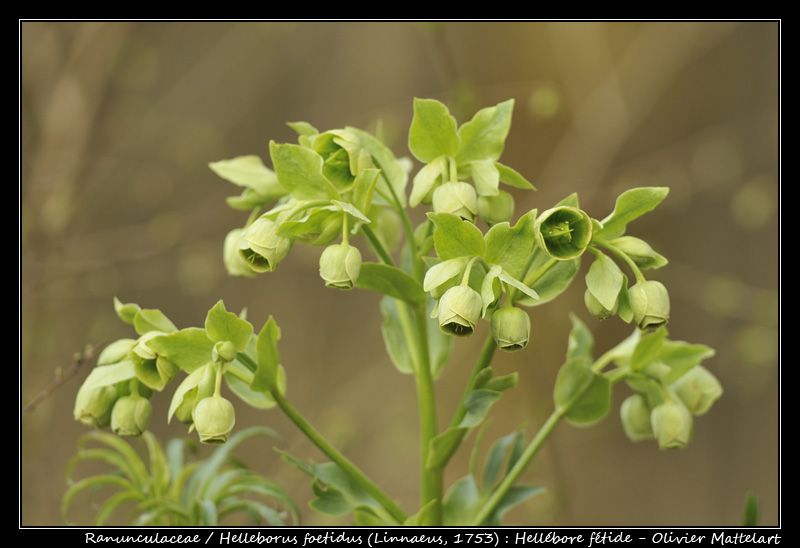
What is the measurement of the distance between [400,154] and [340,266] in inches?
61.6

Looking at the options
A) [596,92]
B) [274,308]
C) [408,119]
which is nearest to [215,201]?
[274,308]

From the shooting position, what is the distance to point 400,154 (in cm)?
210

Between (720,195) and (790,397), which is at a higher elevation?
(720,195)

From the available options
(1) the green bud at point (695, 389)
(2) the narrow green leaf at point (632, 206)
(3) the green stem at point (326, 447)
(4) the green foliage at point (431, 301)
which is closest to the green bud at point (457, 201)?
(4) the green foliage at point (431, 301)

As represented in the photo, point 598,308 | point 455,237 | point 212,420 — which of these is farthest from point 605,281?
point 212,420

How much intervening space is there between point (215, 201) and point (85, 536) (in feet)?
4.60

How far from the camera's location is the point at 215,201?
6.83ft

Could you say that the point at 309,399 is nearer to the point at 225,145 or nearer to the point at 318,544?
the point at 225,145

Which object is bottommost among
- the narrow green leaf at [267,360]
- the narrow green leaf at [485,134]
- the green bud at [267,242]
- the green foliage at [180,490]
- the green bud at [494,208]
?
the green foliage at [180,490]

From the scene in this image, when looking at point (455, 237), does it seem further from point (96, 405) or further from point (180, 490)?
point (180, 490)

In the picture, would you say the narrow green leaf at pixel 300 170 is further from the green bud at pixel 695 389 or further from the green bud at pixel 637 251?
the green bud at pixel 695 389

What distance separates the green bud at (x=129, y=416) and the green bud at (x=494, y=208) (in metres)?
0.36

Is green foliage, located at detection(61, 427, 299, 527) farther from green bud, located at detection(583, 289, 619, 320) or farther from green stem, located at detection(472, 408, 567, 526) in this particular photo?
green bud, located at detection(583, 289, 619, 320)

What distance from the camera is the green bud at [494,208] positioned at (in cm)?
64
